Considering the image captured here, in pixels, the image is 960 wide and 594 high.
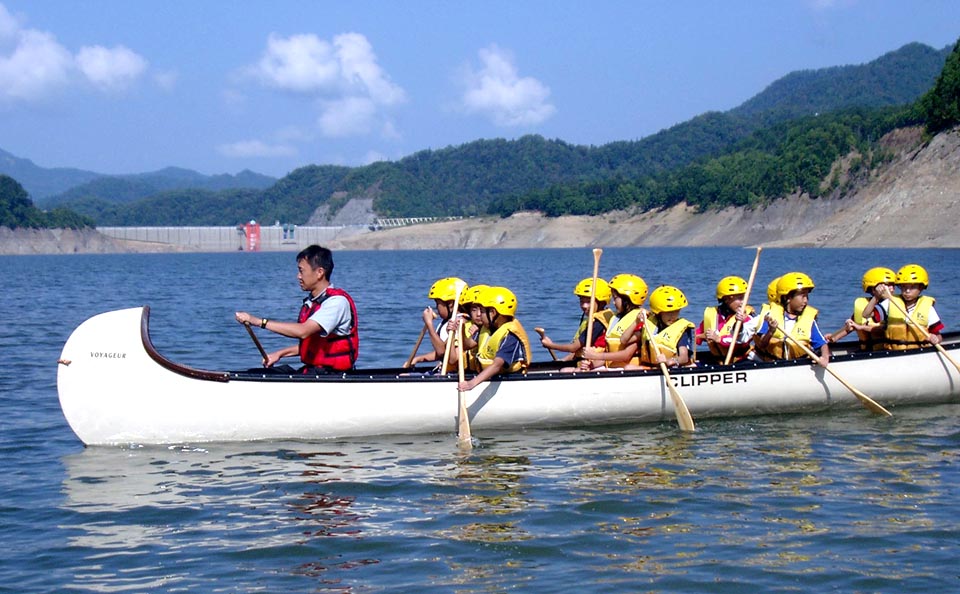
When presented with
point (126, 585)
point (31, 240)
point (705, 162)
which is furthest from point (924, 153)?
point (31, 240)

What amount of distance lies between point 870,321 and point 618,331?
404 centimetres

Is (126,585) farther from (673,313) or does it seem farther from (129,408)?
(673,313)

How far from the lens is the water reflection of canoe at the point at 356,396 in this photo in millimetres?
12523

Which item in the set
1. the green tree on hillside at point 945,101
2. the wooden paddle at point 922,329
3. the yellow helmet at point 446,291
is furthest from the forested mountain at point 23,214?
the wooden paddle at point 922,329

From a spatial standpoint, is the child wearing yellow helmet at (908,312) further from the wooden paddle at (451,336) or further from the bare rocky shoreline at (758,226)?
the bare rocky shoreline at (758,226)

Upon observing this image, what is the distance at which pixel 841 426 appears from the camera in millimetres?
14406

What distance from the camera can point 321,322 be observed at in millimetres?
12594

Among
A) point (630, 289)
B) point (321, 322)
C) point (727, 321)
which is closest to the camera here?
point (321, 322)

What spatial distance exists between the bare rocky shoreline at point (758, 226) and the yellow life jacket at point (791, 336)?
69.4 meters

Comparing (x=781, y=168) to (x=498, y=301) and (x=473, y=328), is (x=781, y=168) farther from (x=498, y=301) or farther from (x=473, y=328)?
(x=498, y=301)

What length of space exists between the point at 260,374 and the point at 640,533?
16.1ft

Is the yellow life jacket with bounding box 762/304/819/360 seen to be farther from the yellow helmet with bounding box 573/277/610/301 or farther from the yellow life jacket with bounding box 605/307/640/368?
the yellow helmet with bounding box 573/277/610/301

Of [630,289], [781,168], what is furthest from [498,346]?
[781,168]

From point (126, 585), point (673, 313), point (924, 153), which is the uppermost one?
point (924, 153)
